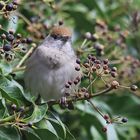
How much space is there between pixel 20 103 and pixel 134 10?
187 centimetres

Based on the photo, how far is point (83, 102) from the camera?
3.45 metres

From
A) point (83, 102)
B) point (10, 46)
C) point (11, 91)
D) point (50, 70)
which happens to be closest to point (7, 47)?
point (10, 46)

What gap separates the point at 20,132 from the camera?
8.43 ft

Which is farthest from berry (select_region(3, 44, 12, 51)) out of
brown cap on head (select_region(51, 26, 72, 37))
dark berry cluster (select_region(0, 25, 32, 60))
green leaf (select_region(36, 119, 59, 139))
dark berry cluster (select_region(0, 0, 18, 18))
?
brown cap on head (select_region(51, 26, 72, 37))

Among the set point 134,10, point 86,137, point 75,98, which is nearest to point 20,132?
point 75,98

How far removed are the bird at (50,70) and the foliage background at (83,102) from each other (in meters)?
0.08

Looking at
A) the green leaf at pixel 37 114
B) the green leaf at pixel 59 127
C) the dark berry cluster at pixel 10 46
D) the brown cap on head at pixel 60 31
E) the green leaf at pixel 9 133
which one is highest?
the dark berry cluster at pixel 10 46

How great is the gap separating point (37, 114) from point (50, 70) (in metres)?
0.89

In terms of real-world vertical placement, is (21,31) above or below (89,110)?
above

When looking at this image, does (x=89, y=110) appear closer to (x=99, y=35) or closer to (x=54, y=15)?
(x=99, y=35)

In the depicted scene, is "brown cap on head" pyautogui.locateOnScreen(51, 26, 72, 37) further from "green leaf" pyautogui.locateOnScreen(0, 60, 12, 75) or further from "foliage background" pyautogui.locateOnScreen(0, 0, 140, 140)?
"green leaf" pyautogui.locateOnScreen(0, 60, 12, 75)

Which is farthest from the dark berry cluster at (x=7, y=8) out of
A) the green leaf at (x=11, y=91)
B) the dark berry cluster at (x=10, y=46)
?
the green leaf at (x=11, y=91)

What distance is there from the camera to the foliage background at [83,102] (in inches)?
102

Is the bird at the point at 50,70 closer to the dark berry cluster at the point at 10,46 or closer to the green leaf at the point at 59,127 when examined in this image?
the green leaf at the point at 59,127
